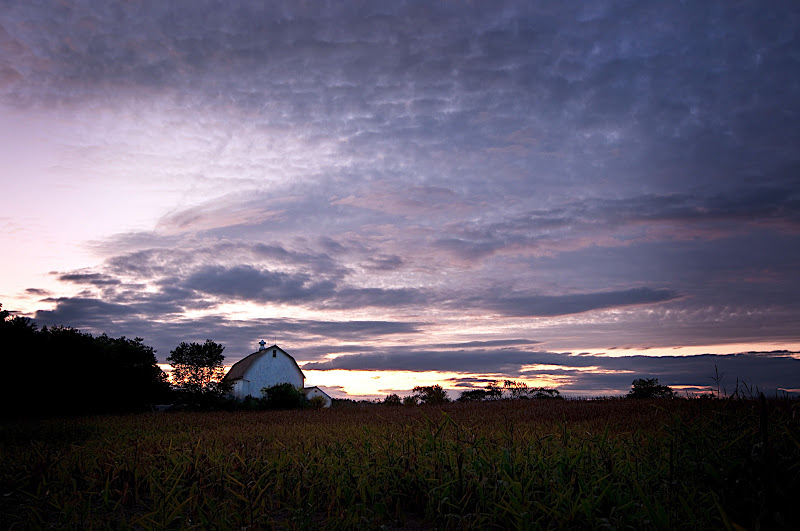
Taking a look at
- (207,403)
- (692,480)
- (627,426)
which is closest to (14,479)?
(692,480)

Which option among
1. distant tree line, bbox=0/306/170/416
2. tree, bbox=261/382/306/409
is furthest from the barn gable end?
distant tree line, bbox=0/306/170/416

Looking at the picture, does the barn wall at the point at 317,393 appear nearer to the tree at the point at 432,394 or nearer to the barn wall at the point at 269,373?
the barn wall at the point at 269,373

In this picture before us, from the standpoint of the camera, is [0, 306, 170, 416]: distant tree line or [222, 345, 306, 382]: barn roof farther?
[222, 345, 306, 382]: barn roof

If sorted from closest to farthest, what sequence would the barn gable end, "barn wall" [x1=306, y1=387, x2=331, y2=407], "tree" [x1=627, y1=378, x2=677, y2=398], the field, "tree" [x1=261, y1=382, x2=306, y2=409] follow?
the field < "tree" [x1=627, y1=378, x2=677, y2=398] < "tree" [x1=261, y1=382, x2=306, y2=409] < the barn gable end < "barn wall" [x1=306, y1=387, x2=331, y2=407]

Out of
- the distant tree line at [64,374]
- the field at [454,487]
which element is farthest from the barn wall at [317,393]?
the field at [454,487]

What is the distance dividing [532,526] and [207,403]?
119 feet

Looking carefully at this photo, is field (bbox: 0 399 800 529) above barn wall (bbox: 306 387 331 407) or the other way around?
above

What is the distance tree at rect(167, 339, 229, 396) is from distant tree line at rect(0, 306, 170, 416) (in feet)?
13.5

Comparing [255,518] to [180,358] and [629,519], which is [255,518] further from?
[180,358]

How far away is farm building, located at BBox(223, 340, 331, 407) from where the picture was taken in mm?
42531

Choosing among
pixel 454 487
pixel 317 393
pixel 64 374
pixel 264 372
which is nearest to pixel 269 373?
pixel 264 372

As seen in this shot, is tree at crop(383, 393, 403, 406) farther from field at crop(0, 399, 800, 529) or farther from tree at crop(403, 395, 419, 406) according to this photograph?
field at crop(0, 399, 800, 529)

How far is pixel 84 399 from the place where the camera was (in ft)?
86.4

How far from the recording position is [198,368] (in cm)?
3650
